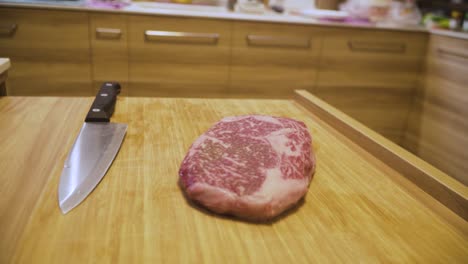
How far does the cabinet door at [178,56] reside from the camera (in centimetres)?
204

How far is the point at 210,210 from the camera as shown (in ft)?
1.86

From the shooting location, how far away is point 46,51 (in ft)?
6.54

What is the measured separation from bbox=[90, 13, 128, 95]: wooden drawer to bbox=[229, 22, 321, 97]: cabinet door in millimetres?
578

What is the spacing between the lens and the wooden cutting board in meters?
0.48

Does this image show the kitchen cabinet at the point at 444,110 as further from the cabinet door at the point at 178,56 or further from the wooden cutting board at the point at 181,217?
the wooden cutting board at the point at 181,217

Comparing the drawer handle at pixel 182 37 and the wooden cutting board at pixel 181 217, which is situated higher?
the drawer handle at pixel 182 37

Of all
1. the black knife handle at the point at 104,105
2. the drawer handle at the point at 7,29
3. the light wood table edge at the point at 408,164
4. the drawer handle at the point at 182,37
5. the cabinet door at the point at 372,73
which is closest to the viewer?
the light wood table edge at the point at 408,164

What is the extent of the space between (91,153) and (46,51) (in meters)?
1.54

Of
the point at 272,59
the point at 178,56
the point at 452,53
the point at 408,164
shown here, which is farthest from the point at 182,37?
the point at 408,164

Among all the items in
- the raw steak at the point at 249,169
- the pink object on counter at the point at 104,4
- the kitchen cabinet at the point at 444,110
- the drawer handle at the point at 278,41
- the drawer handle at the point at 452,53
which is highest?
the pink object on counter at the point at 104,4

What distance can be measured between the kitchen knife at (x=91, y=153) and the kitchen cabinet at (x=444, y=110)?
1911 mm

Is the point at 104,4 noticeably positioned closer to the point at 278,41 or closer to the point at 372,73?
the point at 278,41

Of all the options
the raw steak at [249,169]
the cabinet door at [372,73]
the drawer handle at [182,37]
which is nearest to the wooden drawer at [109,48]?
the drawer handle at [182,37]

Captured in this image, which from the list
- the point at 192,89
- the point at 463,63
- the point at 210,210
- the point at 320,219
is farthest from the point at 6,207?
the point at 463,63
